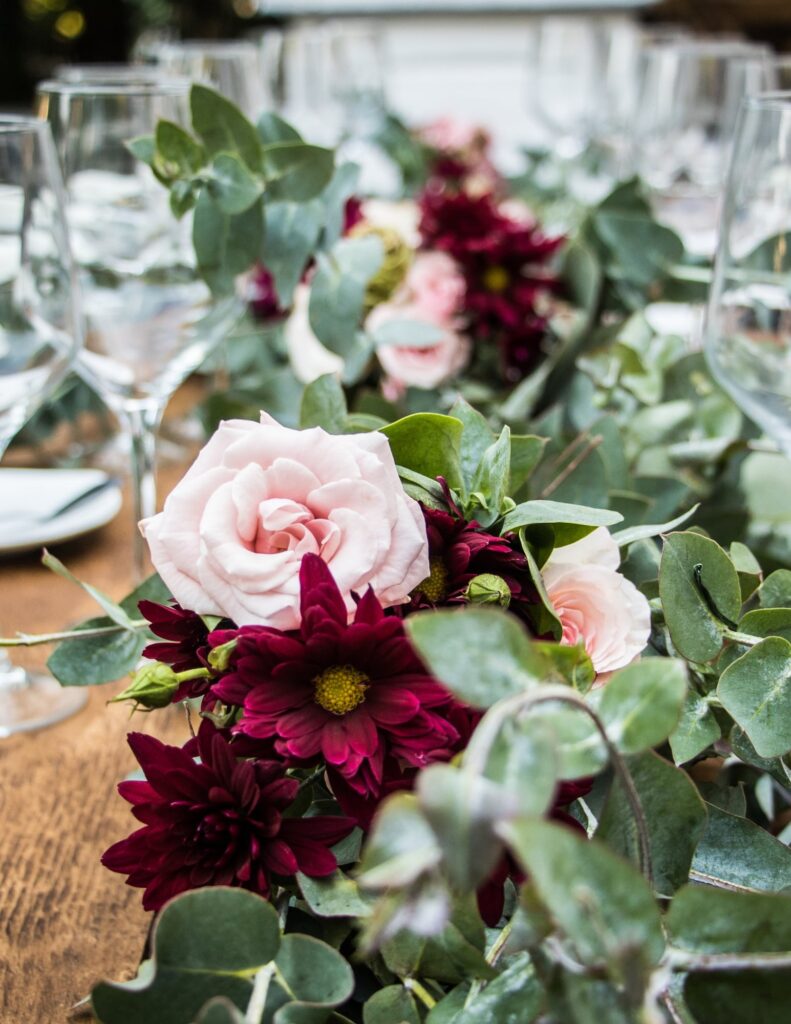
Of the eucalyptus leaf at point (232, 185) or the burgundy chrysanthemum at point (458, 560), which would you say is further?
the eucalyptus leaf at point (232, 185)

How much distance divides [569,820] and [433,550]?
0.08 metres

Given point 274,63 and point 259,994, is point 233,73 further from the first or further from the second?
point 259,994

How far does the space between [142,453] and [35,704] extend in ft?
0.51

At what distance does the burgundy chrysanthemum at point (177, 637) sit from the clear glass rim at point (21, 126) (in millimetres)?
272

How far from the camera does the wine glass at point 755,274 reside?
503mm

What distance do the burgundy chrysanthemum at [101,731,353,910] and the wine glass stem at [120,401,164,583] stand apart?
1.16ft

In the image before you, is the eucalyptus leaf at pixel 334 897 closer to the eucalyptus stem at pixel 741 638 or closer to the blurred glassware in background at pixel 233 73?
the eucalyptus stem at pixel 741 638

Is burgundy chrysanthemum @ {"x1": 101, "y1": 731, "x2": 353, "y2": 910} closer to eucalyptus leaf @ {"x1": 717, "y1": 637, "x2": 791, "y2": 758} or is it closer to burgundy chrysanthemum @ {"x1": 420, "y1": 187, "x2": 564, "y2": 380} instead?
eucalyptus leaf @ {"x1": 717, "y1": 637, "x2": 791, "y2": 758}

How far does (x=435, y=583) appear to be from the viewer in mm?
322

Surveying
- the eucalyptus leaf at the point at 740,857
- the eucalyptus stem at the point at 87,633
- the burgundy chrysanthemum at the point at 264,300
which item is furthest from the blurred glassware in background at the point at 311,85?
the eucalyptus leaf at the point at 740,857

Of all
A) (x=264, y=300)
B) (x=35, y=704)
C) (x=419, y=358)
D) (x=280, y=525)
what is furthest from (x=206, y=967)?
(x=264, y=300)

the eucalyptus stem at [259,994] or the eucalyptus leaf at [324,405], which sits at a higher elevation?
the eucalyptus leaf at [324,405]

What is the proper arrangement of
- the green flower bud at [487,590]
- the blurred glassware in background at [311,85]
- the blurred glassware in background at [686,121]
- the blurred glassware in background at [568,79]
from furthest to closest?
the blurred glassware in background at [568,79] < the blurred glassware in background at [311,85] < the blurred glassware in background at [686,121] < the green flower bud at [487,590]

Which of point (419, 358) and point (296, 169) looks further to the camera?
point (419, 358)
